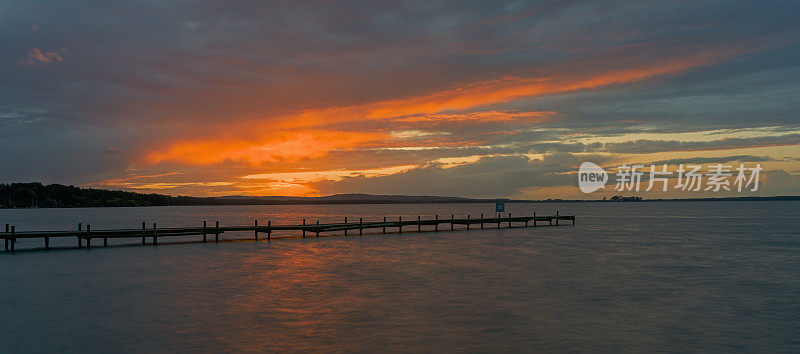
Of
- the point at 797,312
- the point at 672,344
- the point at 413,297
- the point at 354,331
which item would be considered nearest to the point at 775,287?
the point at 797,312

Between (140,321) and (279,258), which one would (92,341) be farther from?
(279,258)

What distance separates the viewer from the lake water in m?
15.5

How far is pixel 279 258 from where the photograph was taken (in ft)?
121

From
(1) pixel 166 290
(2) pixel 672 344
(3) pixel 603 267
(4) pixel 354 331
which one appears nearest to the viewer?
(2) pixel 672 344

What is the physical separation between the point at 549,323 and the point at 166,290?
16357 millimetres

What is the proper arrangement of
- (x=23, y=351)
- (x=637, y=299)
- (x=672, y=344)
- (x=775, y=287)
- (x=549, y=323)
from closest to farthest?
1. (x=23, y=351)
2. (x=672, y=344)
3. (x=549, y=323)
4. (x=637, y=299)
5. (x=775, y=287)

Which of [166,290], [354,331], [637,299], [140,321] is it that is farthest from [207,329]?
[637,299]

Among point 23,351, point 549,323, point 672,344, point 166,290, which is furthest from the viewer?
point 166,290

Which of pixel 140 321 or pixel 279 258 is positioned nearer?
pixel 140 321

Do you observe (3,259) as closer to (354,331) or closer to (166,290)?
(166,290)

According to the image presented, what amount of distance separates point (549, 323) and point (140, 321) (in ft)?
43.9

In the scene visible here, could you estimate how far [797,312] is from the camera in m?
20.0

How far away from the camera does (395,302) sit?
2122 centimetres

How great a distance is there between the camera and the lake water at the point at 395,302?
1552 cm
